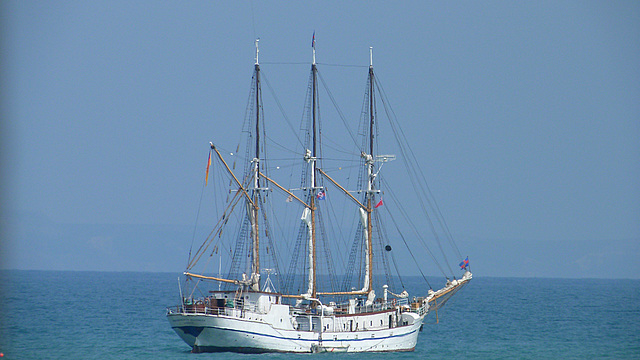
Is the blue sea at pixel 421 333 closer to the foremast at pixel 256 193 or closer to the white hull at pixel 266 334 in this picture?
the white hull at pixel 266 334

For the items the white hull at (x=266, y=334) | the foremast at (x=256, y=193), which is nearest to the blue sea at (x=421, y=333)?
the white hull at (x=266, y=334)

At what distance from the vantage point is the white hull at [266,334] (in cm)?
7856

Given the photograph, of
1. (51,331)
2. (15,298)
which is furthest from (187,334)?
(15,298)

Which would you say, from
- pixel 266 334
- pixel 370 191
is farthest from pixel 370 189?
pixel 266 334

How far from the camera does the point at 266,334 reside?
79.7m

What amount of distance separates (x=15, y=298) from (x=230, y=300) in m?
103

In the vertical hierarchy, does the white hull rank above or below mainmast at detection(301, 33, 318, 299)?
below

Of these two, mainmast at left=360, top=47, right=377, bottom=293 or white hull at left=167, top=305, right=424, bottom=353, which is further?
mainmast at left=360, top=47, right=377, bottom=293

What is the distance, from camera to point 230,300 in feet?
264

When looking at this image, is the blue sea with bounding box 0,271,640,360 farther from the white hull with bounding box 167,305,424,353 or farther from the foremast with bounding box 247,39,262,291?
the foremast with bounding box 247,39,262,291

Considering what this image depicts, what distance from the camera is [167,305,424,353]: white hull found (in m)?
78.6

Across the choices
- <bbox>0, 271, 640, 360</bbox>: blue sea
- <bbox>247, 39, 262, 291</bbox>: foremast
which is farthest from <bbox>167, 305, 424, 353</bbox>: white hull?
<bbox>247, 39, 262, 291</bbox>: foremast

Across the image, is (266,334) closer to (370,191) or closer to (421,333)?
(370,191)

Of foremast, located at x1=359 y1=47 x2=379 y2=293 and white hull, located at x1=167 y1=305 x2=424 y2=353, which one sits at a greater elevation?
foremast, located at x1=359 y1=47 x2=379 y2=293
